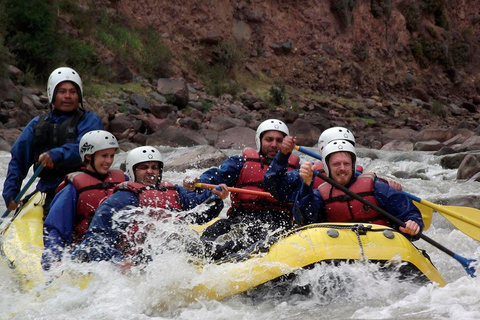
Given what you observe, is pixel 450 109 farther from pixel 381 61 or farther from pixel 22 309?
pixel 22 309

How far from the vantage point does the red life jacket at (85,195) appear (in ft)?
17.0

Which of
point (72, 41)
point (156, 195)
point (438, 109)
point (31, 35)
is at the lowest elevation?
point (156, 195)

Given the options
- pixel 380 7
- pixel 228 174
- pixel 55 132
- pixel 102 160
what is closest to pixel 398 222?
pixel 228 174

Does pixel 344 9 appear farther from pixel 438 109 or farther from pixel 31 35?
pixel 31 35

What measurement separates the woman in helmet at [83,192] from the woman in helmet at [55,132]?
0.32 m

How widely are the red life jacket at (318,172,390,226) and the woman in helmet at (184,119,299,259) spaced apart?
1.65ft

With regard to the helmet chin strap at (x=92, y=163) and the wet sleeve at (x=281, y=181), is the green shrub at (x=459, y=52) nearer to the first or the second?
the wet sleeve at (x=281, y=181)

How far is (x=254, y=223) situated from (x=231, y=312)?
1291mm

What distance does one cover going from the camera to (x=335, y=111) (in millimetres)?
21219

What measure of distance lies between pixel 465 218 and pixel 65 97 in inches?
127

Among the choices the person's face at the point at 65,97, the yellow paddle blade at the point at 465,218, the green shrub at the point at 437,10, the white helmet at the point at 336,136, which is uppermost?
the green shrub at the point at 437,10

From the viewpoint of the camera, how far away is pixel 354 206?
200 inches

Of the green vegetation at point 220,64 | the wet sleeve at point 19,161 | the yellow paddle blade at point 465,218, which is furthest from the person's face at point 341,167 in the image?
the green vegetation at point 220,64

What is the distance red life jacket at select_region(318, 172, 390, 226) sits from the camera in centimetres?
507
